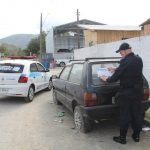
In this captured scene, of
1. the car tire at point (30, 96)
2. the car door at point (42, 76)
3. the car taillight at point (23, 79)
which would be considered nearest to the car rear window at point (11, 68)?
the car taillight at point (23, 79)

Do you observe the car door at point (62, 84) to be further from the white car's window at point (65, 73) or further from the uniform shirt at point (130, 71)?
the uniform shirt at point (130, 71)

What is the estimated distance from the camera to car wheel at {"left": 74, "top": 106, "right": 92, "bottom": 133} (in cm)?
665

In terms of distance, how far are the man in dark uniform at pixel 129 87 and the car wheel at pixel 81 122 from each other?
2.94ft

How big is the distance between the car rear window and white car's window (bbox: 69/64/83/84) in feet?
11.8

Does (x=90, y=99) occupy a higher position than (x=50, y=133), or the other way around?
(x=90, y=99)

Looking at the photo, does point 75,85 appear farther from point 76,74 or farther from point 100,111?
point 100,111

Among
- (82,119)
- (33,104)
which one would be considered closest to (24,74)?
(33,104)

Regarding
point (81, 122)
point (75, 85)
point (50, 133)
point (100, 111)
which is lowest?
point (50, 133)

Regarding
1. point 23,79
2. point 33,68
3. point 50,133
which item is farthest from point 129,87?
point 33,68

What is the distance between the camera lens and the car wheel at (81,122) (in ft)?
21.8

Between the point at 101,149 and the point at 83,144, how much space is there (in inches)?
18.2

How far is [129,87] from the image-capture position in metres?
5.84

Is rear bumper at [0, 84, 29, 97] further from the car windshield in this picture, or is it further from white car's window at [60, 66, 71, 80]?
the car windshield

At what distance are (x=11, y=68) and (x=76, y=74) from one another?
169 inches
